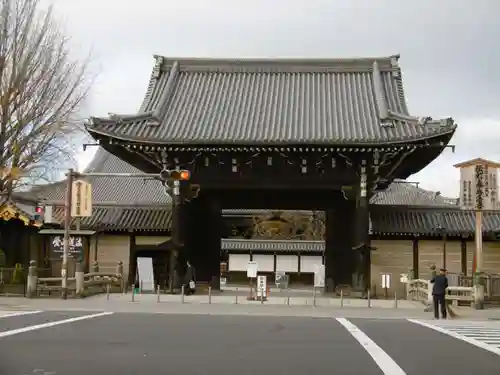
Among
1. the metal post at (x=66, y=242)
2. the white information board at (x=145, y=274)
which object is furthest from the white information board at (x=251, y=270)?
the metal post at (x=66, y=242)

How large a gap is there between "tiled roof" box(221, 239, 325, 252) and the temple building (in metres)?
17.3

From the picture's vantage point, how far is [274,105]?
3025cm

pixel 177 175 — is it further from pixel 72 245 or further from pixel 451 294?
pixel 451 294

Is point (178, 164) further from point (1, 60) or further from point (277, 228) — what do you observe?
point (277, 228)

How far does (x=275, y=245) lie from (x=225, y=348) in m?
37.4

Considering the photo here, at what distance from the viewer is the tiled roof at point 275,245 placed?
48531 mm

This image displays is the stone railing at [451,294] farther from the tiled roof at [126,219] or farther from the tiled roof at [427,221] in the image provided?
the tiled roof at [126,219]

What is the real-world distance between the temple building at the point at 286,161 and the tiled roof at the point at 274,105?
0.06m

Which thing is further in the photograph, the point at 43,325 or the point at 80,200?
the point at 80,200

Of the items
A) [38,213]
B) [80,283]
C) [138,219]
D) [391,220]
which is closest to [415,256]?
[391,220]

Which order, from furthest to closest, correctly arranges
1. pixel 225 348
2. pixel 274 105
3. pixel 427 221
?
pixel 274 105 < pixel 427 221 < pixel 225 348

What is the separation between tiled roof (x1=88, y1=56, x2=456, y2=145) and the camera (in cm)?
2622

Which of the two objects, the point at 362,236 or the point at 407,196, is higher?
the point at 407,196

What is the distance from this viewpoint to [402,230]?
29250 mm
